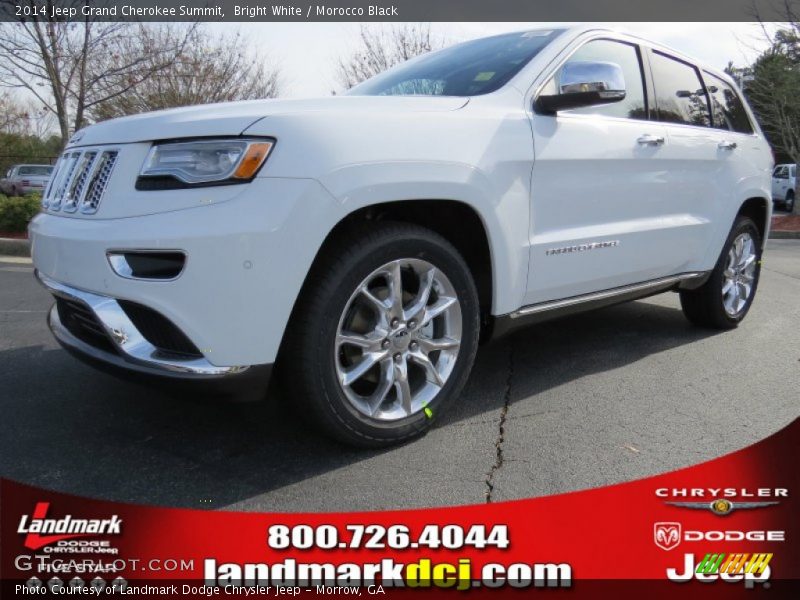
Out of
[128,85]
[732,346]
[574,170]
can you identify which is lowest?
[732,346]

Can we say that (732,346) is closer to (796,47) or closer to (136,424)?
(136,424)

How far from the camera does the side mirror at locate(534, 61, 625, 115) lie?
9.15ft

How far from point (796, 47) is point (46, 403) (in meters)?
18.6

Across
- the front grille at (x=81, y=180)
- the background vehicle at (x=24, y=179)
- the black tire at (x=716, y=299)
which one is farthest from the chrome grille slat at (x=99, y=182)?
the background vehicle at (x=24, y=179)

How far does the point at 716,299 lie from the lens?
4332mm

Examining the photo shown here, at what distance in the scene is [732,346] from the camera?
13.5ft

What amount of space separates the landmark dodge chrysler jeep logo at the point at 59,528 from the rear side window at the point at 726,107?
4.20 metres

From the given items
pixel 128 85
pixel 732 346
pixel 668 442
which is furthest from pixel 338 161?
pixel 128 85

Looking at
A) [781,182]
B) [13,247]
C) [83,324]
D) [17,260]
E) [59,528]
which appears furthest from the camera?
[781,182]

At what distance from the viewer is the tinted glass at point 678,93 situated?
3721 millimetres

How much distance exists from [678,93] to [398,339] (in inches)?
105

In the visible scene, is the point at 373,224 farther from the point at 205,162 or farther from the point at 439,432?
the point at 439,432

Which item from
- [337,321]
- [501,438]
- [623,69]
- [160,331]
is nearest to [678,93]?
[623,69]

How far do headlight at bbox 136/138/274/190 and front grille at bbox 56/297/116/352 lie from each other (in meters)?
0.51
